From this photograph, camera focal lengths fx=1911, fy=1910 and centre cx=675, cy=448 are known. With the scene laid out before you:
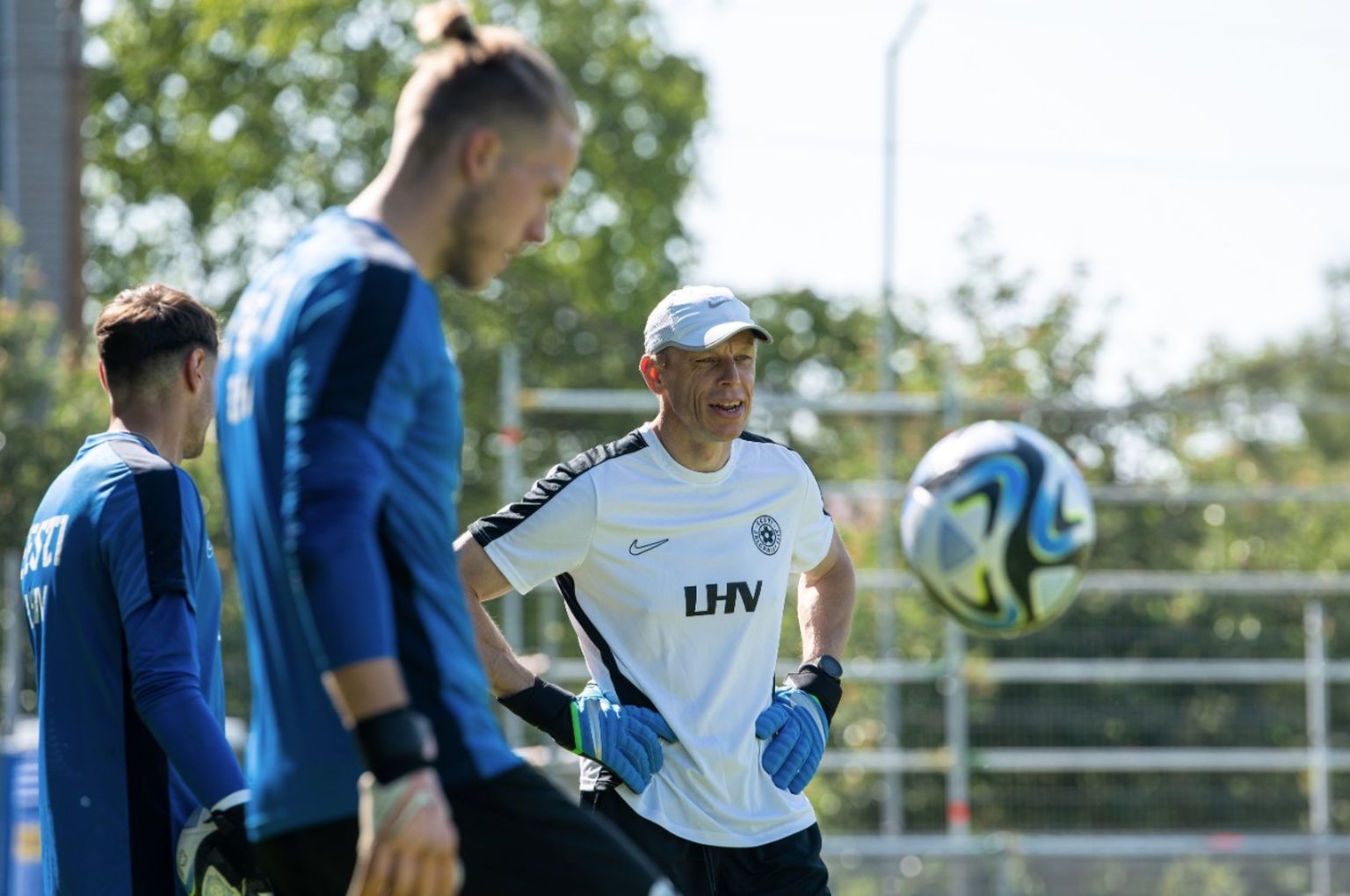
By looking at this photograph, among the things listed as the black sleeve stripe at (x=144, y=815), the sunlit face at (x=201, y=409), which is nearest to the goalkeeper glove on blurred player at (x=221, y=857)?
the black sleeve stripe at (x=144, y=815)

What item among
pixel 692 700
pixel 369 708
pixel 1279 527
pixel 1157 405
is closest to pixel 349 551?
pixel 369 708

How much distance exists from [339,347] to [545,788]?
32.8 inches

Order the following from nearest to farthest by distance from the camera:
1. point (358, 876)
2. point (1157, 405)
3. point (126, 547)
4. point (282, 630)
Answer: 1. point (358, 876)
2. point (282, 630)
3. point (126, 547)
4. point (1157, 405)

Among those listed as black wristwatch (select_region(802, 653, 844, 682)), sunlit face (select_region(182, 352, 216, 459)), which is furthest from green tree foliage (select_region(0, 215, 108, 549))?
sunlit face (select_region(182, 352, 216, 459))

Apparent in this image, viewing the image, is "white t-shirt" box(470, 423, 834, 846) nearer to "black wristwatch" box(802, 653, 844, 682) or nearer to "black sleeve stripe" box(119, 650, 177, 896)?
"black wristwatch" box(802, 653, 844, 682)

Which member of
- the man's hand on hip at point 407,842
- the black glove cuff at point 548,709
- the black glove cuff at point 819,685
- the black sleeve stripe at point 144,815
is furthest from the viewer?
the black glove cuff at point 819,685

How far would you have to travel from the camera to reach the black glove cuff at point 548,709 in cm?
523

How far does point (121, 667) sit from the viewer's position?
13.7ft

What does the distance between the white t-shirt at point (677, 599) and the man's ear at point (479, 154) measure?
2203 mm

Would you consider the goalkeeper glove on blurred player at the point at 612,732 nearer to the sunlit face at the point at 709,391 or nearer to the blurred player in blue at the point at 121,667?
the sunlit face at the point at 709,391

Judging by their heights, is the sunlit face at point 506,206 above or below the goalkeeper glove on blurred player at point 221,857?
above

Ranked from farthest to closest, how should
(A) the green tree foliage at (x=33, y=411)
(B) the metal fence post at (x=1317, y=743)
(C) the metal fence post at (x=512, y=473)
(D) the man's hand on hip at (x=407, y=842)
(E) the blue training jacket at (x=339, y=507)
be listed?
(A) the green tree foliage at (x=33, y=411) < (B) the metal fence post at (x=1317, y=743) < (C) the metal fence post at (x=512, y=473) < (E) the blue training jacket at (x=339, y=507) < (D) the man's hand on hip at (x=407, y=842)

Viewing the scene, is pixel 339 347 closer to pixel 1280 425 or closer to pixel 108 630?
pixel 108 630

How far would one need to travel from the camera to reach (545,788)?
324 cm
